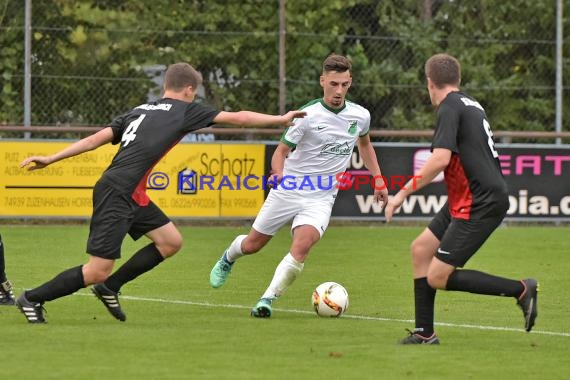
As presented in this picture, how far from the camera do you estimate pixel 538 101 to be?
68.4 ft

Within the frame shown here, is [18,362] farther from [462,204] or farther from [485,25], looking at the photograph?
[485,25]

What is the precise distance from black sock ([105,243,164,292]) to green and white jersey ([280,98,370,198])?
4.22ft

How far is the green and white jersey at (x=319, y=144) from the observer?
10.4m

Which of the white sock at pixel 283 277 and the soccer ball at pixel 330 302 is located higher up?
the white sock at pixel 283 277

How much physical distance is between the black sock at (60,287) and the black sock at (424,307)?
2275mm

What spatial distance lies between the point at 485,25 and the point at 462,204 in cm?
1323

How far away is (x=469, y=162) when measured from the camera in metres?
8.15

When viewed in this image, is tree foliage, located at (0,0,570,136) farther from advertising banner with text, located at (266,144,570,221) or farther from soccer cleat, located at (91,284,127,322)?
soccer cleat, located at (91,284,127,322)

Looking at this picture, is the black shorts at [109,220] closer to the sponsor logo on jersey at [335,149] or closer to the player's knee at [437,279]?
the sponsor logo on jersey at [335,149]

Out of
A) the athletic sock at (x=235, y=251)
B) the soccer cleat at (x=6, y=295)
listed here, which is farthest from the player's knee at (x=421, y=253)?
the soccer cleat at (x=6, y=295)

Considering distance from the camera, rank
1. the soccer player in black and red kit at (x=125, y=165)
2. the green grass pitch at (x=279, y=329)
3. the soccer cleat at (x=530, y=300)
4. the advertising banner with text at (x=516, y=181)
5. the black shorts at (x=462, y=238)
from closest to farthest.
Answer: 1. the green grass pitch at (x=279, y=329)
2. the black shorts at (x=462, y=238)
3. the soccer cleat at (x=530, y=300)
4. the soccer player in black and red kit at (x=125, y=165)
5. the advertising banner with text at (x=516, y=181)

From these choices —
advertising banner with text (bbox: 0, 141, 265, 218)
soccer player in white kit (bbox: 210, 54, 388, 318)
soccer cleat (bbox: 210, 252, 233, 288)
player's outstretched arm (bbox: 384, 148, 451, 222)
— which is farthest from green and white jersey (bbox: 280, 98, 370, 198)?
advertising banner with text (bbox: 0, 141, 265, 218)

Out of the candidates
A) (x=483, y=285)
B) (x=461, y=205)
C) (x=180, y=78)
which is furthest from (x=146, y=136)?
(x=483, y=285)

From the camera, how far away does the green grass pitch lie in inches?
289
